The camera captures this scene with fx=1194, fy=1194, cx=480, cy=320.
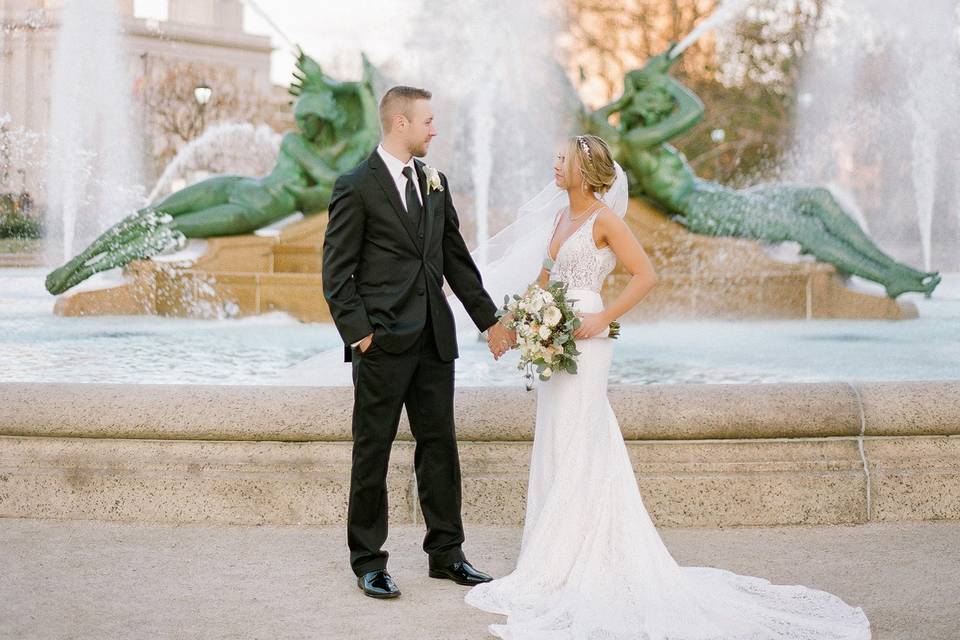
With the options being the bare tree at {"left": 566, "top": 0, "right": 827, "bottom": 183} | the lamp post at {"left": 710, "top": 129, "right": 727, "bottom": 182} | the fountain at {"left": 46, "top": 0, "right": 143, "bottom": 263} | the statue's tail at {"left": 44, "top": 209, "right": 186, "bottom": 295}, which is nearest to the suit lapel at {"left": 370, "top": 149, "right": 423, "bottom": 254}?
the statue's tail at {"left": 44, "top": 209, "right": 186, "bottom": 295}

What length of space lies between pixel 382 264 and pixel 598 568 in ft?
4.21

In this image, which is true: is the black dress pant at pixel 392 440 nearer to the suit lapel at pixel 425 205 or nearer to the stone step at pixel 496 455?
the suit lapel at pixel 425 205

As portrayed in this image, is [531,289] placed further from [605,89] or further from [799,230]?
[605,89]

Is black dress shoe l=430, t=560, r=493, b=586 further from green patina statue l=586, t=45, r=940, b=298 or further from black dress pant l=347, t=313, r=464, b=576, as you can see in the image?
green patina statue l=586, t=45, r=940, b=298

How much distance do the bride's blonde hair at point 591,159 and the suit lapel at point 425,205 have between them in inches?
20.3

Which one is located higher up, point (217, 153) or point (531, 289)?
point (217, 153)

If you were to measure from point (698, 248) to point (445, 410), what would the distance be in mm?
8450

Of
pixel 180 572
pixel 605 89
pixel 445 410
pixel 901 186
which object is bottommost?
pixel 180 572

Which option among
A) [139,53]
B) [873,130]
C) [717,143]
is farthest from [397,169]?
[139,53]

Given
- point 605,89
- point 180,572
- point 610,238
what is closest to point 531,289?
point 610,238

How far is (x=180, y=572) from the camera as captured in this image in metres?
4.36

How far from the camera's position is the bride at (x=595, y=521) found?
152 inches

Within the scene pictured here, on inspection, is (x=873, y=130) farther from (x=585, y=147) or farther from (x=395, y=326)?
(x=395, y=326)

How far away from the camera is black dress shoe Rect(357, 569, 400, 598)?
4.10m
